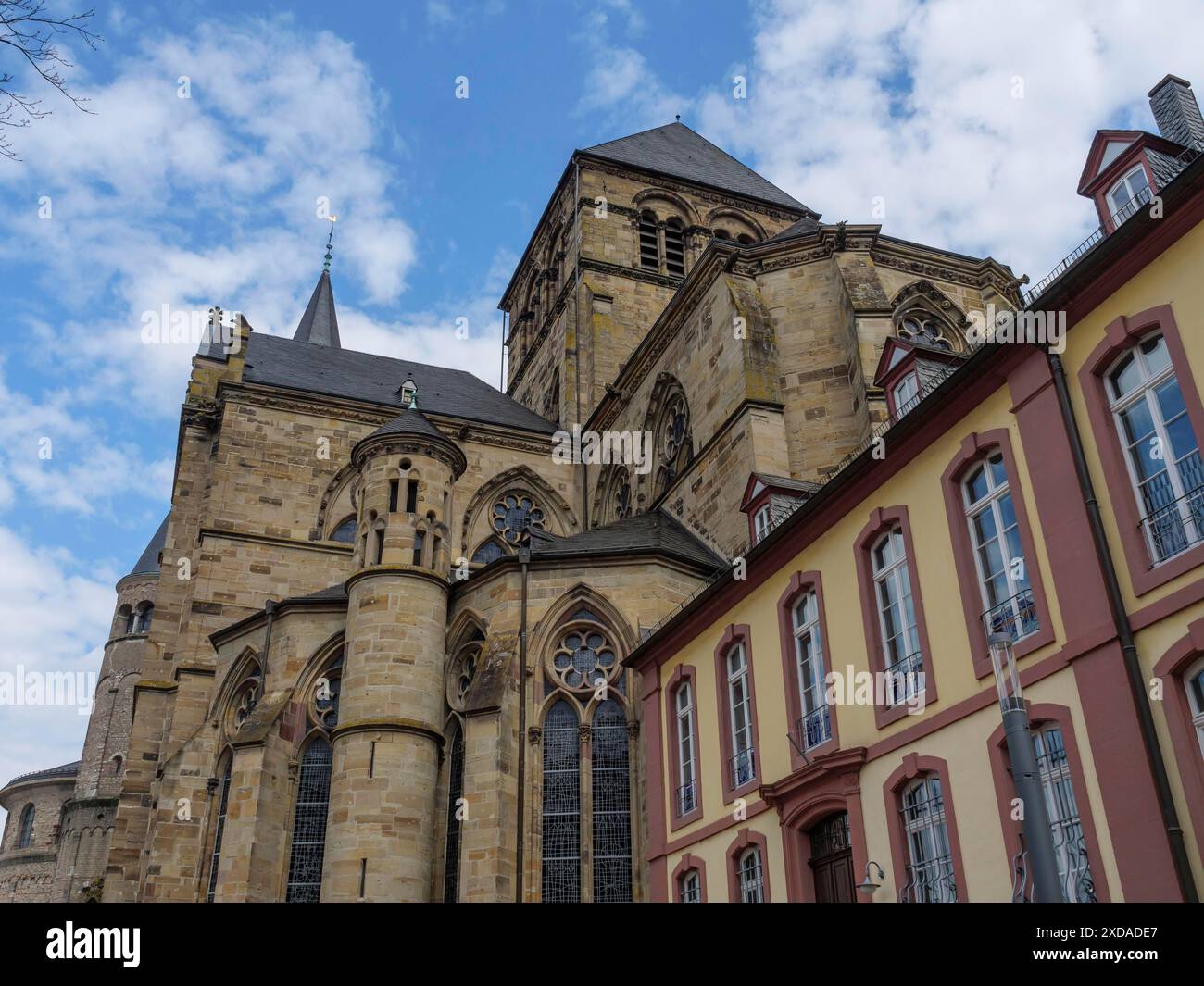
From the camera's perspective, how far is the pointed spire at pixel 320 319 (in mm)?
49156

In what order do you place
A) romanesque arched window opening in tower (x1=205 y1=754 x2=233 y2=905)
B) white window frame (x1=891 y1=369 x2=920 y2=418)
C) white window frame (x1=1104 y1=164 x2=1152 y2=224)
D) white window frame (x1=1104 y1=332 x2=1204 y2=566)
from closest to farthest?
white window frame (x1=1104 y1=332 x2=1204 y2=566) → white window frame (x1=1104 y1=164 x2=1152 y2=224) → white window frame (x1=891 y1=369 x2=920 y2=418) → romanesque arched window opening in tower (x1=205 y1=754 x2=233 y2=905)

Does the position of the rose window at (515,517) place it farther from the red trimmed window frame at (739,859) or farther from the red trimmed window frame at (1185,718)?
the red trimmed window frame at (1185,718)

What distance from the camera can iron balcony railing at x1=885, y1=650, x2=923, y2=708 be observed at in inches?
426

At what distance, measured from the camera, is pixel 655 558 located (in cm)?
1884

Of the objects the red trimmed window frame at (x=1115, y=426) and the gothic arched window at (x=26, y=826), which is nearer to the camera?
the red trimmed window frame at (x=1115, y=426)

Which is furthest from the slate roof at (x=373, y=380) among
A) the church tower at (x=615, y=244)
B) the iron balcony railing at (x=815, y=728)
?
the iron balcony railing at (x=815, y=728)

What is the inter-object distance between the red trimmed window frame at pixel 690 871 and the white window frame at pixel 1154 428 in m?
7.69

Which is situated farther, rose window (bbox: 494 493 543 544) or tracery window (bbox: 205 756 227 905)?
rose window (bbox: 494 493 543 544)

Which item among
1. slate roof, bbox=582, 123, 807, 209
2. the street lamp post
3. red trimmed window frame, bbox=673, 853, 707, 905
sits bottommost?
the street lamp post

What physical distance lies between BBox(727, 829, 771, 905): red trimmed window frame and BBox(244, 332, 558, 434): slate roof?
705 inches

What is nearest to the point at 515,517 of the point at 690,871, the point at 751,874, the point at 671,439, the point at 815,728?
the point at 671,439

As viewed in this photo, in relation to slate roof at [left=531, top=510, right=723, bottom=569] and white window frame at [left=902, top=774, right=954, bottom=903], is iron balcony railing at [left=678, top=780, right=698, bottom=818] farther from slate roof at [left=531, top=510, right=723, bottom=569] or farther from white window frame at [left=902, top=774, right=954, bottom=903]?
slate roof at [left=531, top=510, right=723, bottom=569]

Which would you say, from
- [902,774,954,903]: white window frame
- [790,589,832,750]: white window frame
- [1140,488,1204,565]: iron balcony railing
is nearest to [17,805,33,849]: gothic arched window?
[790,589,832,750]: white window frame
